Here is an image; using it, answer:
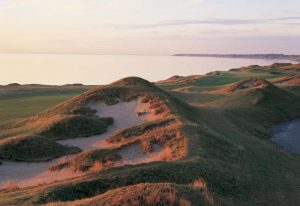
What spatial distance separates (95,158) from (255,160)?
8249 mm

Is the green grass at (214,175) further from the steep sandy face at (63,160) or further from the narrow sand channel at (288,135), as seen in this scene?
the narrow sand channel at (288,135)

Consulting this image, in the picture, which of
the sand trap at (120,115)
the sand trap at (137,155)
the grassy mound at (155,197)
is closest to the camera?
the grassy mound at (155,197)

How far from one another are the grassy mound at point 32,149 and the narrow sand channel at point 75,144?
0.52 meters

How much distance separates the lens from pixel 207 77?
82.8 metres

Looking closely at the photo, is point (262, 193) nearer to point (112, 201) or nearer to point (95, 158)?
point (112, 201)

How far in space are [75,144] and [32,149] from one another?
3017 millimetres

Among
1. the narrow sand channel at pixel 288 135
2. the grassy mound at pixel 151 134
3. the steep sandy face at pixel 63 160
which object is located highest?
the grassy mound at pixel 151 134

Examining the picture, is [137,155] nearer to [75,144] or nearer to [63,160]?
[63,160]

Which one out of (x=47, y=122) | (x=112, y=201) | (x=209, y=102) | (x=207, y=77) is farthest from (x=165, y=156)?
(x=207, y=77)

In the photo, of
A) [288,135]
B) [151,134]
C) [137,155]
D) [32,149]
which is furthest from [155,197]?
[288,135]

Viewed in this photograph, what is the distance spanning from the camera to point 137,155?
75.2ft

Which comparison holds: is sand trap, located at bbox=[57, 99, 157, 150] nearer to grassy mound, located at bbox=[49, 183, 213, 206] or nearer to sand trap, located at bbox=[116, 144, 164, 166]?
sand trap, located at bbox=[116, 144, 164, 166]

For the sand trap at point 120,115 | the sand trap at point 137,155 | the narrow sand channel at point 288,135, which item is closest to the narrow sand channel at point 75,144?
the sand trap at point 120,115

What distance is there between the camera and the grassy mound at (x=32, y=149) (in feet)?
79.4
